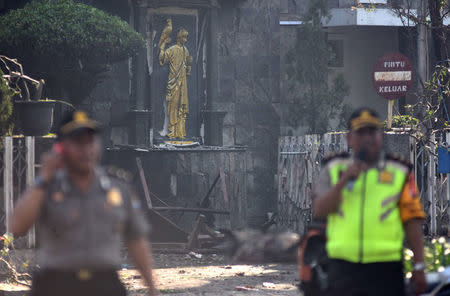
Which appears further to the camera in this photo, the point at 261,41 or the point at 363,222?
the point at 261,41

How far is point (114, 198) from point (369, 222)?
1.37m

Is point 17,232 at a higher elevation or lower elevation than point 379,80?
lower

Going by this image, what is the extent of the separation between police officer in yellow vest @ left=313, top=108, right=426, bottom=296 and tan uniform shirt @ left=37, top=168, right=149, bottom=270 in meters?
1.18

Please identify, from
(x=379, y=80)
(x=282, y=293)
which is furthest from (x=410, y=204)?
(x=379, y=80)

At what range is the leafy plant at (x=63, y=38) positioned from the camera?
1648 centimetres

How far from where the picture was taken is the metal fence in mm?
14820

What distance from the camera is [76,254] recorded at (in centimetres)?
457

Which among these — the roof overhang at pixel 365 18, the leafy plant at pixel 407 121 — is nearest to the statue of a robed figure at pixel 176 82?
the roof overhang at pixel 365 18

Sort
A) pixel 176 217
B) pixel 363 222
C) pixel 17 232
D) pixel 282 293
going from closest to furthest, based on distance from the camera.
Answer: pixel 17 232
pixel 363 222
pixel 282 293
pixel 176 217

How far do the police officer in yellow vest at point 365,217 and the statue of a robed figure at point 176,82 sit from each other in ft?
48.2

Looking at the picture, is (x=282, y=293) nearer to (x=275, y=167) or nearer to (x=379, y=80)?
(x=379, y=80)

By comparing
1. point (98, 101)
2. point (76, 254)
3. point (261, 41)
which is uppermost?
point (261, 41)

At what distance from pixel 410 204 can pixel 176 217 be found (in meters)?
13.9

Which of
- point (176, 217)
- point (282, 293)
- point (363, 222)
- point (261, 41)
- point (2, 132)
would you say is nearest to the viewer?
point (363, 222)
